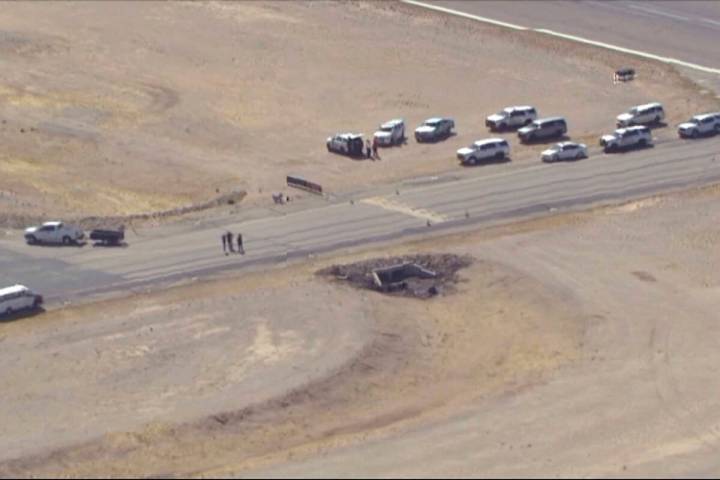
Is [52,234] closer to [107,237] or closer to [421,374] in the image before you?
[107,237]

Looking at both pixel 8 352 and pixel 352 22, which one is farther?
pixel 352 22

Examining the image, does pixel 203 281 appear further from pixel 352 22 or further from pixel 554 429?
pixel 352 22

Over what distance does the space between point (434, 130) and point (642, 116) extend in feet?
37.6

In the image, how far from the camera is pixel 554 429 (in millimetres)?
71250

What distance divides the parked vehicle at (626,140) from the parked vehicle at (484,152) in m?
5.23

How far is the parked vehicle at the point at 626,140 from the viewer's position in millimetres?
110812

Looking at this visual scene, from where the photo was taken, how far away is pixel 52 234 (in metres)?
94.9

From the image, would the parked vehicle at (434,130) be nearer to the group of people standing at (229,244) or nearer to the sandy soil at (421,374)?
the sandy soil at (421,374)

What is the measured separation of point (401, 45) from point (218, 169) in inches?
1239

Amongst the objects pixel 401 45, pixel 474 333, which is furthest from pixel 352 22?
pixel 474 333

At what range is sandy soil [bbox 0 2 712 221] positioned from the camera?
109750 mm

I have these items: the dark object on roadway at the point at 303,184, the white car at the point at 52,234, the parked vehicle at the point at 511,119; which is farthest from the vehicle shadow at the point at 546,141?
the white car at the point at 52,234

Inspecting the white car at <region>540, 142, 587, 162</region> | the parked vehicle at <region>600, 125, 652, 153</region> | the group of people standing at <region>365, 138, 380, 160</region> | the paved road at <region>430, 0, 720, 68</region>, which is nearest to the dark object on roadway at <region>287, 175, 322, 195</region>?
the group of people standing at <region>365, 138, 380, 160</region>

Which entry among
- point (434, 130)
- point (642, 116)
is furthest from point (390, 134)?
point (642, 116)
